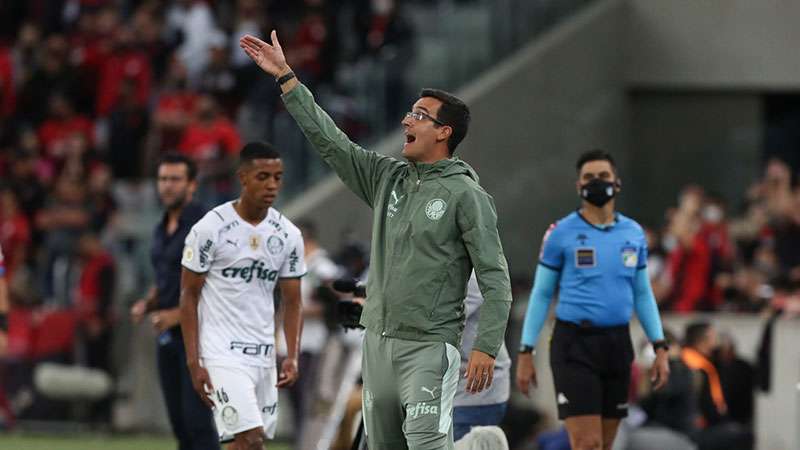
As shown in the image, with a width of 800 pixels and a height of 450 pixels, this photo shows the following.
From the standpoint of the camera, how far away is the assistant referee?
11570 mm

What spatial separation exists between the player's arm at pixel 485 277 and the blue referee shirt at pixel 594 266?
2553 mm

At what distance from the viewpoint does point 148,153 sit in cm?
2231

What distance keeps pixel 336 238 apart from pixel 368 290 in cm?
1191

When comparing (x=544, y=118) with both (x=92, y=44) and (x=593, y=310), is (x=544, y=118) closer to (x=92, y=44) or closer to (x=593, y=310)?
(x=92, y=44)

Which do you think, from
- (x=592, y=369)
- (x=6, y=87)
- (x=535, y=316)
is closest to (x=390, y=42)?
(x=6, y=87)

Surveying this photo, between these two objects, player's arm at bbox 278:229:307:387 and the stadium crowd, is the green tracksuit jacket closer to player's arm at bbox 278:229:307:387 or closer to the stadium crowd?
player's arm at bbox 278:229:307:387

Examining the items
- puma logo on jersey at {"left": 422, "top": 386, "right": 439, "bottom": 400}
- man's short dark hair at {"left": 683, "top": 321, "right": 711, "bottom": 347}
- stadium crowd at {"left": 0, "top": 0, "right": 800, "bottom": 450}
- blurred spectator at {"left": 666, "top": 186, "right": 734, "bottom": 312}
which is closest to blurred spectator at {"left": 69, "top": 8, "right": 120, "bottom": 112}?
stadium crowd at {"left": 0, "top": 0, "right": 800, "bottom": 450}

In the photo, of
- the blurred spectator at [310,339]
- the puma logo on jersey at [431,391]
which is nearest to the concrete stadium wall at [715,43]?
the blurred spectator at [310,339]

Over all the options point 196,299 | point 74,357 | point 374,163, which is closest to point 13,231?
point 74,357

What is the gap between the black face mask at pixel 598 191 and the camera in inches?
459

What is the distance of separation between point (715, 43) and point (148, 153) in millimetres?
7618

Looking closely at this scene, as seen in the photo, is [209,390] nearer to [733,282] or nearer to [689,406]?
[689,406]

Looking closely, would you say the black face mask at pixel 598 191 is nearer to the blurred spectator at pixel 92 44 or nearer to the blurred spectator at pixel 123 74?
the blurred spectator at pixel 123 74

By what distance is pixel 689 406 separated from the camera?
15375mm
